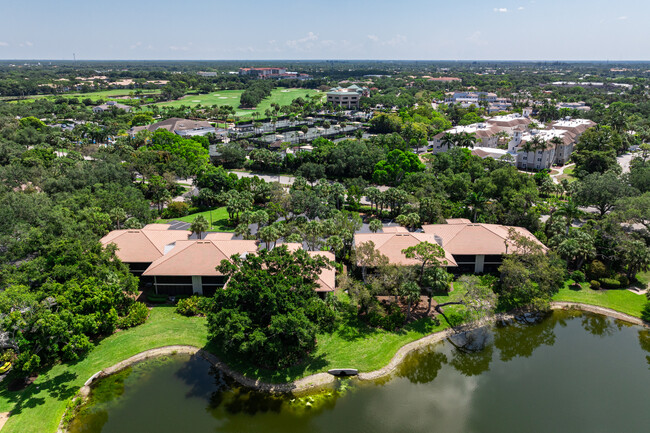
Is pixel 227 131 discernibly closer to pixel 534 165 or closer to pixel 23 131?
pixel 23 131

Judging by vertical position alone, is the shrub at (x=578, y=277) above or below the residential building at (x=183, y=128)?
below

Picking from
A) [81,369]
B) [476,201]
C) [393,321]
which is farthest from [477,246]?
[81,369]

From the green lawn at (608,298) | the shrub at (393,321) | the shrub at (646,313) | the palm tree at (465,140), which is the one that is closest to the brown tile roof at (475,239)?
the green lawn at (608,298)

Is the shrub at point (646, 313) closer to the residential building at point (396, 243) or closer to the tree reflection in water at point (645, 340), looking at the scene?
the tree reflection in water at point (645, 340)

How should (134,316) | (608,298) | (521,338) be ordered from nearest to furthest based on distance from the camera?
(134,316) < (521,338) < (608,298)

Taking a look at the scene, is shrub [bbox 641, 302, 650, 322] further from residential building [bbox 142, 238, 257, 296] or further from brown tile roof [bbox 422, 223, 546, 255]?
residential building [bbox 142, 238, 257, 296]

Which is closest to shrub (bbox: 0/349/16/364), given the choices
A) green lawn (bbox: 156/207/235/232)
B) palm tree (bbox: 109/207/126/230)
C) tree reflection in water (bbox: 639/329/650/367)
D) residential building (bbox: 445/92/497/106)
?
palm tree (bbox: 109/207/126/230)

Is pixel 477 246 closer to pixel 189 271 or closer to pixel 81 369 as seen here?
pixel 189 271
